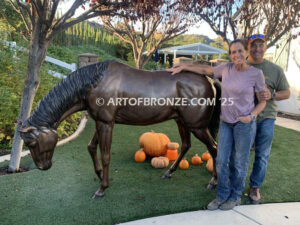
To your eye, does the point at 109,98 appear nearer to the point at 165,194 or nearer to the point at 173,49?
the point at 165,194

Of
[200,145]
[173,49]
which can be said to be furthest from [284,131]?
[173,49]

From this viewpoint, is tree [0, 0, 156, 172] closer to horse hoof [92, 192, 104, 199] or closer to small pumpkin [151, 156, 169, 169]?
horse hoof [92, 192, 104, 199]

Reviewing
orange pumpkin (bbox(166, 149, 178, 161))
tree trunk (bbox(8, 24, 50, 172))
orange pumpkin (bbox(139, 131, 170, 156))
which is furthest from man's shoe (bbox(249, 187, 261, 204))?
tree trunk (bbox(8, 24, 50, 172))

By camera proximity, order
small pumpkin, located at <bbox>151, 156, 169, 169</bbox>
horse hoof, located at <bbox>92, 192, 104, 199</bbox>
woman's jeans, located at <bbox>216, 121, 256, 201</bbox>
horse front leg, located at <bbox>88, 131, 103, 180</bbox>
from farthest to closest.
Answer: small pumpkin, located at <bbox>151, 156, 169, 169</bbox>, horse front leg, located at <bbox>88, 131, 103, 180</bbox>, horse hoof, located at <bbox>92, 192, 104, 199</bbox>, woman's jeans, located at <bbox>216, 121, 256, 201</bbox>

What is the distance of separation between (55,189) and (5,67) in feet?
11.3

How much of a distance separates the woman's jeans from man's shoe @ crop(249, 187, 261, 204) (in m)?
0.29

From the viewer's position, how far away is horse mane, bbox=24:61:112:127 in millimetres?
2837

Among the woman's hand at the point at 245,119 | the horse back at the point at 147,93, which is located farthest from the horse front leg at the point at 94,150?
the woman's hand at the point at 245,119

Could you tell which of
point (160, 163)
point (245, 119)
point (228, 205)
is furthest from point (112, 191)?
point (245, 119)

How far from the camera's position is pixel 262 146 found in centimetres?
313

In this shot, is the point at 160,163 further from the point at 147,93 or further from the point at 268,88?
the point at 268,88

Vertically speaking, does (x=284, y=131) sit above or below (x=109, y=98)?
below

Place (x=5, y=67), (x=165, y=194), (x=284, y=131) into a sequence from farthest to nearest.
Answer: (x=284, y=131) → (x=5, y=67) → (x=165, y=194)

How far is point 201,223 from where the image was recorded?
104 inches
